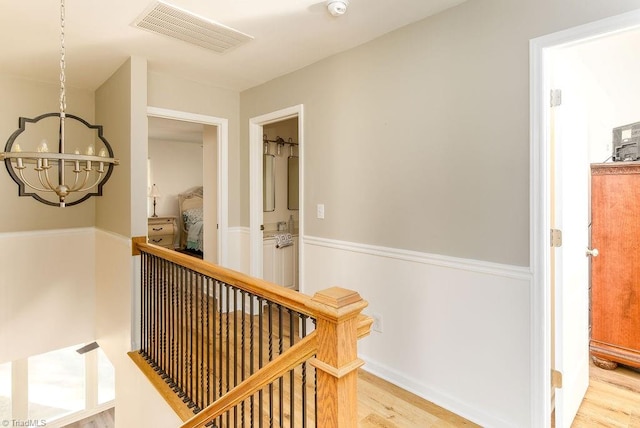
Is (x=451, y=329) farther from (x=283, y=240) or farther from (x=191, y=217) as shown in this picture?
(x=191, y=217)

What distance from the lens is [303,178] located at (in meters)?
3.06

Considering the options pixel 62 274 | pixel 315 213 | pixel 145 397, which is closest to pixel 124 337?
pixel 145 397

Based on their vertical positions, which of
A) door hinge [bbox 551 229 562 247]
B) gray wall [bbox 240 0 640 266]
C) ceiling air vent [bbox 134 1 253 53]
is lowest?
door hinge [bbox 551 229 562 247]

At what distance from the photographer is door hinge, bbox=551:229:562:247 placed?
1800 mm

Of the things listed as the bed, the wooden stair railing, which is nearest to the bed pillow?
the bed

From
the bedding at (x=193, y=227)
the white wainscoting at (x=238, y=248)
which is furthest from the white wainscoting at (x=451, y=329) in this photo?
the bedding at (x=193, y=227)

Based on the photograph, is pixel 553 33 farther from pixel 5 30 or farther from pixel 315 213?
pixel 5 30

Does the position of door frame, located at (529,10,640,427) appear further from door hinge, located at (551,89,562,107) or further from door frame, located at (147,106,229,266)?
door frame, located at (147,106,229,266)

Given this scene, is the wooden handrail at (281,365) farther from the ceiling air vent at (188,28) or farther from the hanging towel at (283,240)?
the hanging towel at (283,240)

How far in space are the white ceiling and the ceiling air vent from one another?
56 mm

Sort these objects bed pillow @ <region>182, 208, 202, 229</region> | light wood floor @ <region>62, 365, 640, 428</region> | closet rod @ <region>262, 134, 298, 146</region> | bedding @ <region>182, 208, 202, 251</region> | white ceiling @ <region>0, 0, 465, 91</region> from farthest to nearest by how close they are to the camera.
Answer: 1. bed pillow @ <region>182, 208, 202, 229</region>
2. bedding @ <region>182, 208, 202, 251</region>
3. closet rod @ <region>262, 134, 298, 146</region>
4. white ceiling @ <region>0, 0, 465, 91</region>
5. light wood floor @ <region>62, 365, 640, 428</region>

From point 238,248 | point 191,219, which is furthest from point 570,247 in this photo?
point 191,219

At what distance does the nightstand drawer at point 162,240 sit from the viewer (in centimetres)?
666

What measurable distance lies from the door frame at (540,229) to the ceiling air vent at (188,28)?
186 cm
